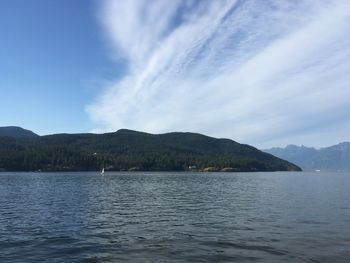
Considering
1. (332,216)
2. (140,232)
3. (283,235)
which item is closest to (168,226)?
(140,232)

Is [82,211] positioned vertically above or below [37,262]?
above

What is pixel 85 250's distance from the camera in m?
33.2

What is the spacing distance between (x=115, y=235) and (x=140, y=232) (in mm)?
2860

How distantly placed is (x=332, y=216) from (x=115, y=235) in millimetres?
30526

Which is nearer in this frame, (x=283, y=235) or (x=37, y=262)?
(x=37, y=262)

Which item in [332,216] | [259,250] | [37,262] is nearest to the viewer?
[37,262]

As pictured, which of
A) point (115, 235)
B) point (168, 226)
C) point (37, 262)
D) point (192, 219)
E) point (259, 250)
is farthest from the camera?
point (192, 219)

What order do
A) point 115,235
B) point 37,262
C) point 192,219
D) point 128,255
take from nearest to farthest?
1. point 37,262
2. point 128,255
3. point 115,235
4. point 192,219

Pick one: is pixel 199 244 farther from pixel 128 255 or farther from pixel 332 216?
pixel 332 216

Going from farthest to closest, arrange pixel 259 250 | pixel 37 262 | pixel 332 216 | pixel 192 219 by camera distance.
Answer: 1. pixel 332 216
2. pixel 192 219
3. pixel 259 250
4. pixel 37 262

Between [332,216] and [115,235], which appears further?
[332,216]

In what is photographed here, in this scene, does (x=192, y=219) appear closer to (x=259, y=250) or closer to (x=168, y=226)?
(x=168, y=226)

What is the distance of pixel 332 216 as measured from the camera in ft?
183

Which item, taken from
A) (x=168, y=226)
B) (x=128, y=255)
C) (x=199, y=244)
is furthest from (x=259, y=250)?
(x=168, y=226)
